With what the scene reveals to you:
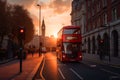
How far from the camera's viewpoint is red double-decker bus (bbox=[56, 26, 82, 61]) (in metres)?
30.3

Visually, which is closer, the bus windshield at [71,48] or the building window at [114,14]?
the bus windshield at [71,48]

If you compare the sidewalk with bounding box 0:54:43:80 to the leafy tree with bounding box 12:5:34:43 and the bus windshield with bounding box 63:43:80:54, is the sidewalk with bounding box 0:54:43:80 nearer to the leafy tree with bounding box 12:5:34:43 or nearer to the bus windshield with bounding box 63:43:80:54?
the bus windshield with bounding box 63:43:80:54

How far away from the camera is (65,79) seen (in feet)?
48.0

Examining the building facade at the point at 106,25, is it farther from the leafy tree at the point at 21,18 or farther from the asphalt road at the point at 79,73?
the leafy tree at the point at 21,18

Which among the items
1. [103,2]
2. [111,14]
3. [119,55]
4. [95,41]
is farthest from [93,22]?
[119,55]

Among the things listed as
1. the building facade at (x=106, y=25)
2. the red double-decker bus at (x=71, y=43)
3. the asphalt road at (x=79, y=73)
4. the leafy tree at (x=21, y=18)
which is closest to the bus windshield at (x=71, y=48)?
the red double-decker bus at (x=71, y=43)

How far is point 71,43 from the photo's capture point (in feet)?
101

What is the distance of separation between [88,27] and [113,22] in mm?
27040

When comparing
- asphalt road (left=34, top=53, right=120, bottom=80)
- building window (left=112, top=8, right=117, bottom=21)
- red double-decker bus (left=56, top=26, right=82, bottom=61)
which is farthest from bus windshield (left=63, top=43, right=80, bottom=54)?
building window (left=112, top=8, right=117, bottom=21)

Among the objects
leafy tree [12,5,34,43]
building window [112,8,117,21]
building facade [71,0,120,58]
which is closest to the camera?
building facade [71,0,120,58]

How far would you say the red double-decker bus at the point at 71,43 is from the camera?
30.3 metres

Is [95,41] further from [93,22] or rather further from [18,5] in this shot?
[18,5]

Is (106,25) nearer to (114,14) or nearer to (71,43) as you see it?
(114,14)

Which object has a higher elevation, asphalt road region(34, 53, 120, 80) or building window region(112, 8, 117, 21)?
building window region(112, 8, 117, 21)
